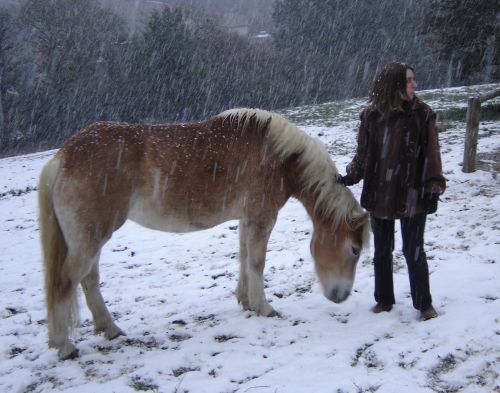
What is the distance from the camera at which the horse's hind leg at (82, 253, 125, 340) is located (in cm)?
364

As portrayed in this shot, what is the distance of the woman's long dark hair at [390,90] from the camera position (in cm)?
324

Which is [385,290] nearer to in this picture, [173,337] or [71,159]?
[173,337]

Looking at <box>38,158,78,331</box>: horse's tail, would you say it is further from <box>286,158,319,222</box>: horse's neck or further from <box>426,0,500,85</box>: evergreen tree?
<box>426,0,500,85</box>: evergreen tree

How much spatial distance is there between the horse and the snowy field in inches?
12.3

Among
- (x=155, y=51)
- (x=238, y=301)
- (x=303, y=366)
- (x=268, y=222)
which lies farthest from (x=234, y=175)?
(x=155, y=51)

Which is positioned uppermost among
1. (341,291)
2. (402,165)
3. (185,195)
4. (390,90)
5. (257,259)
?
(390,90)

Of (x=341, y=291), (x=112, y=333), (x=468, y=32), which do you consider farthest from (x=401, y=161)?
(x=468, y=32)

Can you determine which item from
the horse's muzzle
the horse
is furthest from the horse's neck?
the horse's muzzle

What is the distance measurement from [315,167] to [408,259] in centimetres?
108

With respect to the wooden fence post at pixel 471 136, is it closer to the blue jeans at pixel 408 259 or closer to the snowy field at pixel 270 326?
the snowy field at pixel 270 326

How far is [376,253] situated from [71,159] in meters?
2.65

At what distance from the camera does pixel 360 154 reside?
359 cm

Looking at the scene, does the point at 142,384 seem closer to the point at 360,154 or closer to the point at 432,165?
the point at 360,154

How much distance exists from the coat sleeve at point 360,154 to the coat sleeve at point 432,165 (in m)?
0.49
